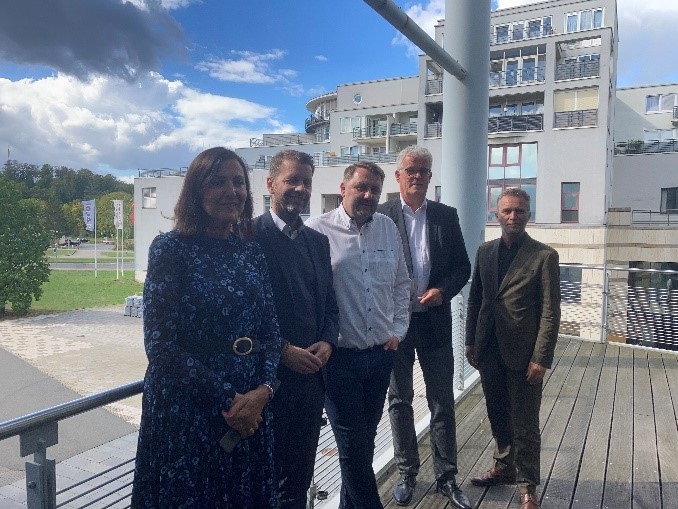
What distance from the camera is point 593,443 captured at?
3.66 meters

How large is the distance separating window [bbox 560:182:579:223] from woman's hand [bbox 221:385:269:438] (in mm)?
25375

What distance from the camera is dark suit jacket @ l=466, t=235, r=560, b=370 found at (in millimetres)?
2637

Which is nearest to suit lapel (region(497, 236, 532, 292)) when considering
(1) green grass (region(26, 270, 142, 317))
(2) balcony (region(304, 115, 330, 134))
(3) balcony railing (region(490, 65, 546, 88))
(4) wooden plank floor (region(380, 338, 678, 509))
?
(4) wooden plank floor (region(380, 338, 678, 509))

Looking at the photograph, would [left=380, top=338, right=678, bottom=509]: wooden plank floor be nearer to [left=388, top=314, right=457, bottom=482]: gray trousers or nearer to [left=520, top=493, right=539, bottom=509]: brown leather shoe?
[left=520, top=493, right=539, bottom=509]: brown leather shoe

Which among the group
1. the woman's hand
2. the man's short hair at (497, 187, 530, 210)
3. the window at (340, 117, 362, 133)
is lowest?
the woman's hand

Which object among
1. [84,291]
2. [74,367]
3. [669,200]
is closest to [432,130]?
[669,200]

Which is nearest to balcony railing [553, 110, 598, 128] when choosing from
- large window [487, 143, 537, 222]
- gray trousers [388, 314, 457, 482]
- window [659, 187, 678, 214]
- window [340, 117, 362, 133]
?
large window [487, 143, 537, 222]

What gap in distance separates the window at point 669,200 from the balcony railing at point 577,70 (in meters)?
6.50

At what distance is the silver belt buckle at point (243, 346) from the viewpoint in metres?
1.65

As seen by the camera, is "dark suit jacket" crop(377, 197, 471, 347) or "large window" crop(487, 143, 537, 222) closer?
"dark suit jacket" crop(377, 197, 471, 347)

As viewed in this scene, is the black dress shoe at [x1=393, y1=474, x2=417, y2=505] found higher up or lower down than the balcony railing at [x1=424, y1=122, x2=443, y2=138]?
lower down

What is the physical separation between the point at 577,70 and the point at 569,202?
20.2 ft

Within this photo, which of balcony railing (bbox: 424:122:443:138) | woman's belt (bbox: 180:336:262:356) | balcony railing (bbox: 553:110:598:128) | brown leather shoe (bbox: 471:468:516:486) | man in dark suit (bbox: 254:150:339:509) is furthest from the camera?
balcony railing (bbox: 424:122:443:138)

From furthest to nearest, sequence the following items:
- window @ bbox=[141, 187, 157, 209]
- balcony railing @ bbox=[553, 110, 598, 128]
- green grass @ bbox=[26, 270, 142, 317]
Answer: window @ bbox=[141, 187, 157, 209]
green grass @ bbox=[26, 270, 142, 317]
balcony railing @ bbox=[553, 110, 598, 128]
